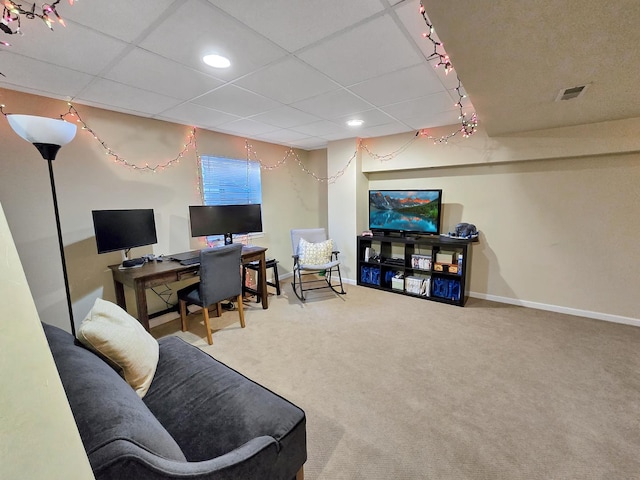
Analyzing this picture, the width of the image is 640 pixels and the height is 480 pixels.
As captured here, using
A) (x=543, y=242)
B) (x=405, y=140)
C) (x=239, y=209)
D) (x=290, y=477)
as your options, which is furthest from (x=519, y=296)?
(x=239, y=209)

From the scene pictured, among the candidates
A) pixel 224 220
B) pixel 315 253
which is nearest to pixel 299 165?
pixel 315 253

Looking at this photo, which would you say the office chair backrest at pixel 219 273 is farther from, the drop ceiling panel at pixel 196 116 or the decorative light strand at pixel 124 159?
the drop ceiling panel at pixel 196 116

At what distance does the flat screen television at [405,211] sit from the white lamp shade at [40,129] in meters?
3.47

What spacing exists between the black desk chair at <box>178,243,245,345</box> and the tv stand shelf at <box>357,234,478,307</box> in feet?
6.73

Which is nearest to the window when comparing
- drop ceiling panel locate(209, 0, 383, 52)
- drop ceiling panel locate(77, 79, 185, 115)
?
drop ceiling panel locate(77, 79, 185, 115)

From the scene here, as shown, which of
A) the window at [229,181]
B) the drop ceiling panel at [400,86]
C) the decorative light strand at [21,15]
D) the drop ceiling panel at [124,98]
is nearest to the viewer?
the decorative light strand at [21,15]

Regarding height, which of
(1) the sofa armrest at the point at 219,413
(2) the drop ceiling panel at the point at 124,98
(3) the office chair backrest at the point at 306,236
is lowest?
(1) the sofa armrest at the point at 219,413

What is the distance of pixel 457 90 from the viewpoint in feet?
7.48

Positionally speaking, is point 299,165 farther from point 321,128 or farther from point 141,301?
point 141,301

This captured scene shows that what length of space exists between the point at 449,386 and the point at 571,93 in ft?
7.58

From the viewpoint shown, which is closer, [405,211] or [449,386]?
[449,386]

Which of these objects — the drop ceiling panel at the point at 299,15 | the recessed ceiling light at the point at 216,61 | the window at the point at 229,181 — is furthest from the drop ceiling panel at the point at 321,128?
the drop ceiling panel at the point at 299,15

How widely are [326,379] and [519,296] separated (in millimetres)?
2829

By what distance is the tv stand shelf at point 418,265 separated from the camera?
3510mm
